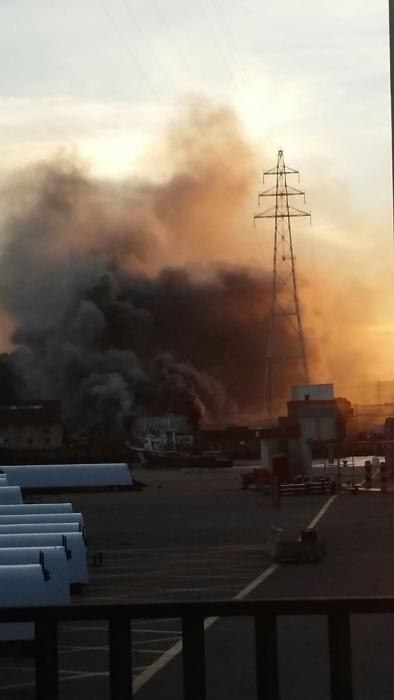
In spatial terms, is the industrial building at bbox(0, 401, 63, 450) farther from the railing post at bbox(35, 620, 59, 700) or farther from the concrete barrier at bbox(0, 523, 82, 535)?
the railing post at bbox(35, 620, 59, 700)

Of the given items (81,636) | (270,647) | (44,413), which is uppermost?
(44,413)

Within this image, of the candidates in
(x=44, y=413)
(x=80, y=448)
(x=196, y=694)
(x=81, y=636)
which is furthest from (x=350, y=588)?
(x=44, y=413)

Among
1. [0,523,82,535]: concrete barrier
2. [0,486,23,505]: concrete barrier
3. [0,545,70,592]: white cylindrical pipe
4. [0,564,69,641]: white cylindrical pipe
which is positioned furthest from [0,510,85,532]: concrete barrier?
[0,564,69,641]: white cylindrical pipe

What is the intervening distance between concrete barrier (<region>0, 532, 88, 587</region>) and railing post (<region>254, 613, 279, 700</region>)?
12.0 metres

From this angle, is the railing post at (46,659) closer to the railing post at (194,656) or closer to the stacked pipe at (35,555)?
the railing post at (194,656)

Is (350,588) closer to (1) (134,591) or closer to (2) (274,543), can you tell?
(1) (134,591)

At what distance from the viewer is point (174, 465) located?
361ft

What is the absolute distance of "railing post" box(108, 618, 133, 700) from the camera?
6.42 m

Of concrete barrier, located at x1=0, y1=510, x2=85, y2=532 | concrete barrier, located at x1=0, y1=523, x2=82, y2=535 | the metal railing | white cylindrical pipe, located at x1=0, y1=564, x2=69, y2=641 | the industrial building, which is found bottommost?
white cylindrical pipe, located at x1=0, y1=564, x2=69, y2=641

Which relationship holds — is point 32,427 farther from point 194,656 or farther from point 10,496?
point 194,656

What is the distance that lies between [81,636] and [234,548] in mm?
16379

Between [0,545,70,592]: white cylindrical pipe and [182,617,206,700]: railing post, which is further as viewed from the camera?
[0,545,70,592]: white cylindrical pipe

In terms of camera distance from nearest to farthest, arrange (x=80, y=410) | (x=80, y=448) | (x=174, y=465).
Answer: (x=174, y=465), (x=80, y=448), (x=80, y=410)

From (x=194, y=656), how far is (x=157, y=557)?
1017 inches
